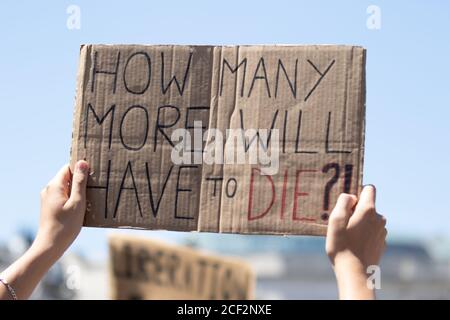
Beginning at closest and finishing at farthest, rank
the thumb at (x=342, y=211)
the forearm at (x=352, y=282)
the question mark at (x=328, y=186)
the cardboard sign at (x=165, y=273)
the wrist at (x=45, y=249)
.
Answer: the forearm at (x=352, y=282), the thumb at (x=342, y=211), the wrist at (x=45, y=249), the question mark at (x=328, y=186), the cardboard sign at (x=165, y=273)

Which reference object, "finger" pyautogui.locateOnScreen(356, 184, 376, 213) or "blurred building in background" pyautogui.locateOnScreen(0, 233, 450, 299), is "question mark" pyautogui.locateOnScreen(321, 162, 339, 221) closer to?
"finger" pyautogui.locateOnScreen(356, 184, 376, 213)

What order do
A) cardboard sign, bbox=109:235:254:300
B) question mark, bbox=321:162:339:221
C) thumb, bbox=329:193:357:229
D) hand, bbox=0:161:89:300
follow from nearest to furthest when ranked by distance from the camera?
thumb, bbox=329:193:357:229 < hand, bbox=0:161:89:300 < question mark, bbox=321:162:339:221 < cardboard sign, bbox=109:235:254:300

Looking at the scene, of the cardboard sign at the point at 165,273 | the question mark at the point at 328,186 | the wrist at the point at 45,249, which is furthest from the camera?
the cardboard sign at the point at 165,273

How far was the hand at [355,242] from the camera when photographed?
3176 millimetres

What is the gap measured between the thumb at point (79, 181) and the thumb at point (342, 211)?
3.45 feet

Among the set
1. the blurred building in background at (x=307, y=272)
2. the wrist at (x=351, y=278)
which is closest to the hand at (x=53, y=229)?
the wrist at (x=351, y=278)

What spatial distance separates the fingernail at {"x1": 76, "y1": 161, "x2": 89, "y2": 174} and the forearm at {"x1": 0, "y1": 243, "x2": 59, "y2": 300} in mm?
458

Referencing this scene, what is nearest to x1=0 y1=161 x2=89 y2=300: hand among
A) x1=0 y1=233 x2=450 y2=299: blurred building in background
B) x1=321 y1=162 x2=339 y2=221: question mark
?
x1=321 y1=162 x2=339 y2=221: question mark

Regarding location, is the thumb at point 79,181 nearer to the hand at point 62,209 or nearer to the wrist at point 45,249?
the hand at point 62,209

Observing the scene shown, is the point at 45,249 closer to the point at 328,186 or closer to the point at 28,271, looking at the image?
the point at 28,271

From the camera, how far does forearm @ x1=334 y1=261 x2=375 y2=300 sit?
3.11m

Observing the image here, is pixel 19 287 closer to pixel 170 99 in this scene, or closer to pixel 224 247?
pixel 170 99
